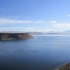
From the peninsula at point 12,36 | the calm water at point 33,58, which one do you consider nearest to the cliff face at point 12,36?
the peninsula at point 12,36

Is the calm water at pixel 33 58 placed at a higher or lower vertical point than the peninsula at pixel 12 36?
lower

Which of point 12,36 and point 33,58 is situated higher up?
Answer: point 12,36

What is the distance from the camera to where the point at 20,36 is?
54.1 metres

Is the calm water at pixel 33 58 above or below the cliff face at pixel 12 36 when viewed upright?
below

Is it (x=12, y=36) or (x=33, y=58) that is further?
(x=12, y=36)

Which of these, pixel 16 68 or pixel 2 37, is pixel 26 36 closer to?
pixel 2 37

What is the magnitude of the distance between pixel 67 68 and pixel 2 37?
39.9 meters

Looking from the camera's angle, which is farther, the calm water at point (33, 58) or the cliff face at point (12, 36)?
the cliff face at point (12, 36)

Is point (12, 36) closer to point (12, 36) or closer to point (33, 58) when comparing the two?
point (12, 36)

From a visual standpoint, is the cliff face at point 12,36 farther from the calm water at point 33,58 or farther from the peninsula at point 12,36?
the calm water at point 33,58

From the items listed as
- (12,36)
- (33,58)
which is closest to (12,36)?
(12,36)

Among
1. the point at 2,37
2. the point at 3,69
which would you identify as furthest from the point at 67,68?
the point at 2,37

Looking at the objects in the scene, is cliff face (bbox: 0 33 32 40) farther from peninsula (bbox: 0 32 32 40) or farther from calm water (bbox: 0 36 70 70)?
calm water (bbox: 0 36 70 70)

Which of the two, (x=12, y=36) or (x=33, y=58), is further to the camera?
(x=12, y=36)
